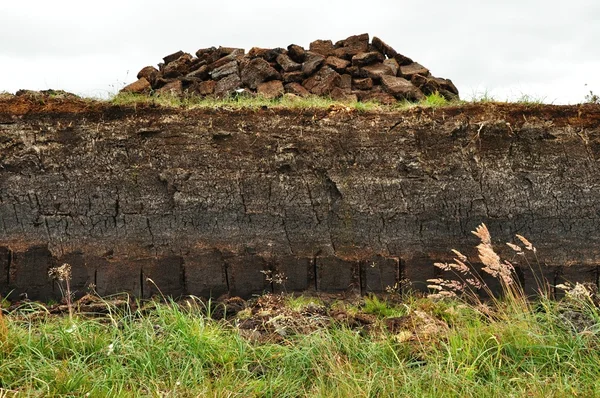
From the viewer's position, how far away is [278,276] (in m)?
7.00

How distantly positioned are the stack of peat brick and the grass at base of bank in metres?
4.34

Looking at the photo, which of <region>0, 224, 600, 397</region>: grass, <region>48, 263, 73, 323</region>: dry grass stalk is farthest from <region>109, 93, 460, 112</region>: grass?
<region>0, 224, 600, 397</region>: grass

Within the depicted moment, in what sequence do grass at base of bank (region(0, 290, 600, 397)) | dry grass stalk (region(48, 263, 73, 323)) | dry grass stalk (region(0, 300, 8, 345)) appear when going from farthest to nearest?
dry grass stalk (region(48, 263, 73, 323)) → dry grass stalk (region(0, 300, 8, 345)) → grass at base of bank (region(0, 290, 600, 397))

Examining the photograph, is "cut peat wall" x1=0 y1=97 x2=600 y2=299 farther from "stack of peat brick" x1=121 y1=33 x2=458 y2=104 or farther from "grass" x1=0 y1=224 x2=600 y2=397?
"grass" x1=0 y1=224 x2=600 y2=397

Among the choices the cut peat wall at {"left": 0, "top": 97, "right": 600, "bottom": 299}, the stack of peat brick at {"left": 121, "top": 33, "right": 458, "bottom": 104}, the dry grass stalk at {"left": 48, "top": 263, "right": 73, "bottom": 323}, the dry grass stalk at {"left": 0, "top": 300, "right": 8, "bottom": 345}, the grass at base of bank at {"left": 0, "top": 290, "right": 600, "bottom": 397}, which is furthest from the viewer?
the stack of peat brick at {"left": 121, "top": 33, "right": 458, "bottom": 104}

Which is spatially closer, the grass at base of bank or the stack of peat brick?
the grass at base of bank

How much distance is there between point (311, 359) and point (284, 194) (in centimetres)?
295

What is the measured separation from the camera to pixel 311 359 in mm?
4465

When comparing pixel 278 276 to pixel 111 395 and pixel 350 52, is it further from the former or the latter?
pixel 350 52

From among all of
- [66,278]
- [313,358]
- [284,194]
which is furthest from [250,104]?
[313,358]

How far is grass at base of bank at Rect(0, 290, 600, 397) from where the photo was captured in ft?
13.4

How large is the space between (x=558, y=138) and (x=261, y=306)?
3715mm

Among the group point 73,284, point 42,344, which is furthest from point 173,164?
point 42,344

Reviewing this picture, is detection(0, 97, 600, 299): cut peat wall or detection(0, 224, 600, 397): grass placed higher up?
detection(0, 97, 600, 299): cut peat wall
